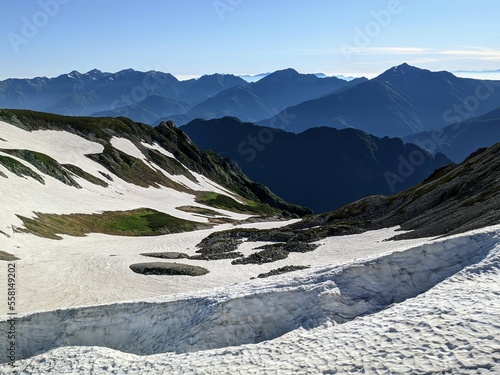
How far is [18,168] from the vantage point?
2992 inches

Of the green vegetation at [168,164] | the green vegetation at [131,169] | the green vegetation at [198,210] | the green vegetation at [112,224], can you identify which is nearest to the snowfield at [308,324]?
the green vegetation at [112,224]

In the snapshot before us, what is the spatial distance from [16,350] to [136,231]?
182ft

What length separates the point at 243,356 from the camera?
16.9 meters

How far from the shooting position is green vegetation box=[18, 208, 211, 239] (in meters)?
56.1

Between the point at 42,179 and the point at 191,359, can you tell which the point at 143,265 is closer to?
the point at 191,359

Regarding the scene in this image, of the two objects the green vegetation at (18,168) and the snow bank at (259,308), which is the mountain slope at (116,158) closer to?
the green vegetation at (18,168)

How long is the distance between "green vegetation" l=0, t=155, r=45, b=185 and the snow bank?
60.0 m

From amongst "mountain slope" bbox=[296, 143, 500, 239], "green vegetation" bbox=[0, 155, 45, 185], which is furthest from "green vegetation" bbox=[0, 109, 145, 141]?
"mountain slope" bbox=[296, 143, 500, 239]

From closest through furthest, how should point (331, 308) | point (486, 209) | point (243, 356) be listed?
point (243, 356) → point (331, 308) → point (486, 209)

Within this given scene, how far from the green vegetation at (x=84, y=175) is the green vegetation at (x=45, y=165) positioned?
968 centimetres

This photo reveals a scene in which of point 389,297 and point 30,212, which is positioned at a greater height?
point 30,212

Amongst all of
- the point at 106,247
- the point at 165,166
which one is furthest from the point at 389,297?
the point at 165,166

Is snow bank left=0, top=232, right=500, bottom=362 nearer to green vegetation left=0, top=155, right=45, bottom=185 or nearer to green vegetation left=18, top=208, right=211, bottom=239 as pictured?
green vegetation left=18, top=208, right=211, bottom=239

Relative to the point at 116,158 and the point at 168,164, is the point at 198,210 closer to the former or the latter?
the point at 116,158
